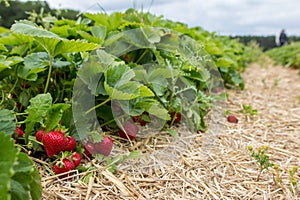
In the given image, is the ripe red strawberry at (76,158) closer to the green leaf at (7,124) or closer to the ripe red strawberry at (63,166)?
the ripe red strawberry at (63,166)

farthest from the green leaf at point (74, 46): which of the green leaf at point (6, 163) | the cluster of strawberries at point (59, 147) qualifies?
the green leaf at point (6, 163)

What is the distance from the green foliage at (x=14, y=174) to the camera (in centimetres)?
59

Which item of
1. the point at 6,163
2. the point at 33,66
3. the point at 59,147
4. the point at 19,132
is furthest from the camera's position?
the point at 33,66

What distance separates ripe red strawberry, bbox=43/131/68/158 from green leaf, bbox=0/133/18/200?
0.38 metres

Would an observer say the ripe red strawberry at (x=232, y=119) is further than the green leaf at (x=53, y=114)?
Yes

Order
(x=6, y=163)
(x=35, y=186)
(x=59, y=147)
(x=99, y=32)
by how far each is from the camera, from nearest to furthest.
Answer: (x=6, y=163) → (x=35, y=186) → (x=59, y=147) → (x=99, y=32)

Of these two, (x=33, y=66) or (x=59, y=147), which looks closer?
(x=59, y=147)

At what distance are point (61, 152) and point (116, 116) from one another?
0.40 metres

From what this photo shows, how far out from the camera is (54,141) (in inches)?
40.8

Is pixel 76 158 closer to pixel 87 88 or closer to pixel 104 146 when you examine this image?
pixel 104 146

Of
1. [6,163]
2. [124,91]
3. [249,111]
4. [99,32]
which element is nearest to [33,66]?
[124,91]

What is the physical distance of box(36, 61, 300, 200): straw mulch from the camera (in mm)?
1104

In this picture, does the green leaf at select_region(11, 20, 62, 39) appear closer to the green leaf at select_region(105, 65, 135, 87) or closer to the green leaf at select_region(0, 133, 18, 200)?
the green leaf at select_region(105, 65, 135, 87)

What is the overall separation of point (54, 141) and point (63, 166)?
104mm
